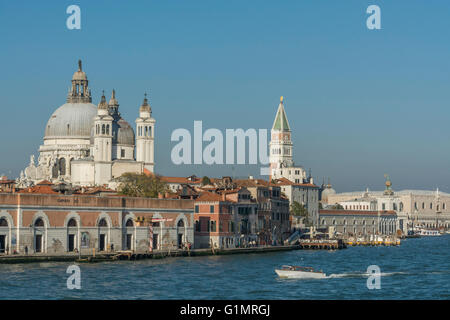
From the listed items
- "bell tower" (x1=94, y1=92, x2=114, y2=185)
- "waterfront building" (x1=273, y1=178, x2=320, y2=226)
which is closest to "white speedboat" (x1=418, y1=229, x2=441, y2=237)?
"waterfront building" (x1=273, y1=178, x2=320, y2=226)

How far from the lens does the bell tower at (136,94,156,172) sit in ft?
308

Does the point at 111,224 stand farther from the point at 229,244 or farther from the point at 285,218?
the point at 285,218

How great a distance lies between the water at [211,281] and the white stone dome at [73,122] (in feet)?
149

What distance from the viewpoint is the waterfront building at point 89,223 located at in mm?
50844

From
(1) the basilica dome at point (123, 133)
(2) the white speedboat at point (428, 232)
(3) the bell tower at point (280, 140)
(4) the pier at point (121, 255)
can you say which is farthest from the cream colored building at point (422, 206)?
(4) the pier at point (121, 255)

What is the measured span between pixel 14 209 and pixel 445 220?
437 ft

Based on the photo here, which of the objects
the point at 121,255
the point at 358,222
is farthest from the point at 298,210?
the point at 121,255

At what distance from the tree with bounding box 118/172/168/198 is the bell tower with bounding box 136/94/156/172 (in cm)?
1018

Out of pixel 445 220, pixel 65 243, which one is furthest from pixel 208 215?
pixel 445 220

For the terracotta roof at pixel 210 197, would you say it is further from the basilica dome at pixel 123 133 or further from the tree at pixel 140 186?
the basilica dome at pixel 123 133

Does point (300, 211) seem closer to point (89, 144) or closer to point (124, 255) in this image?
point (89, 144)

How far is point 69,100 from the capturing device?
102 metres

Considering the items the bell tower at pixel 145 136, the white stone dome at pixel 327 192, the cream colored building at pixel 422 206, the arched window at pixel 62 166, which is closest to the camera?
the bell tower at pixel 145 136

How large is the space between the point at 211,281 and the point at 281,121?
94101 mm
